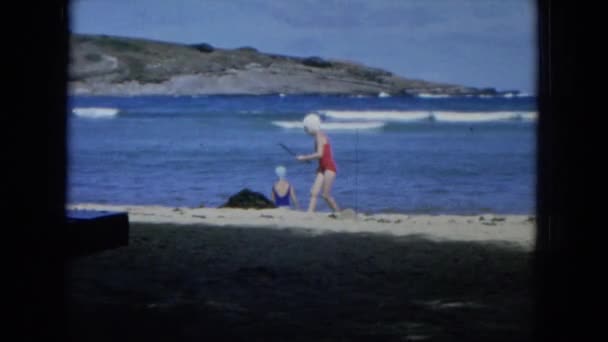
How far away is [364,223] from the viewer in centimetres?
703

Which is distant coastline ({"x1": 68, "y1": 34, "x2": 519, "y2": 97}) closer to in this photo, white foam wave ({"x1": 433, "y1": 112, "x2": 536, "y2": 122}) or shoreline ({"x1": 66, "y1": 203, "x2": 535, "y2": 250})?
white foam wave ({"x1": 433, "y1": 112, "x2": 536, "y2": 122})

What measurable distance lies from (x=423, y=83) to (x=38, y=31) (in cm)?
3238

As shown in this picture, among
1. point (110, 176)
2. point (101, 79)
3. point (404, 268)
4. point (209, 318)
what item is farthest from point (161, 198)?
point (101, 79)

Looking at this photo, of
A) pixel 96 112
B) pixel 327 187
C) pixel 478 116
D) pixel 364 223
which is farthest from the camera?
pixel 96 112

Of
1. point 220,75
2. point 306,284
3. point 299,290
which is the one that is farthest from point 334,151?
point 220,75

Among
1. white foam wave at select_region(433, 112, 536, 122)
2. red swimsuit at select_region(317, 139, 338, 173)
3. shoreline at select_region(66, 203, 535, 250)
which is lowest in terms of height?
shoreline at select_region(66, 203, 535, 250)

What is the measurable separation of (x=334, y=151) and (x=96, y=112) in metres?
13.9

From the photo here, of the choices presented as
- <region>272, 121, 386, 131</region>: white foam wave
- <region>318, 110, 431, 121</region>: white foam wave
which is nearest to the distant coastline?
<region>318, 110, 431, 121</region>: white foam wave

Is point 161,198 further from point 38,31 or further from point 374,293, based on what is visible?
point 38,31

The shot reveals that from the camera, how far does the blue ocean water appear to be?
10.1 m

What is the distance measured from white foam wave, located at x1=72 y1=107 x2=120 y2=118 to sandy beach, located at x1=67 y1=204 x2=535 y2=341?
69.5 feet

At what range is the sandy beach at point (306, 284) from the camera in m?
3.54

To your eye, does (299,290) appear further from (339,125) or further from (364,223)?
(339,125)

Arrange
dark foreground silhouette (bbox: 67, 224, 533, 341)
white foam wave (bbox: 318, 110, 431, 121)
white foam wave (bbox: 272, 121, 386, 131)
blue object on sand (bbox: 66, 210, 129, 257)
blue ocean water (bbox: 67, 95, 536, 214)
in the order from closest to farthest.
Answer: dark foreground silhouette (bbox: 67, 224, 533, 341), blue object on sand (bbox: 66, 210, 129, 257), blue ocean water (bbox: 67, 95, 536, 214), white foam wave (bbox: 272, 121, 386, 131), white foam wave (bbox: 318, 110, 431, 121)
